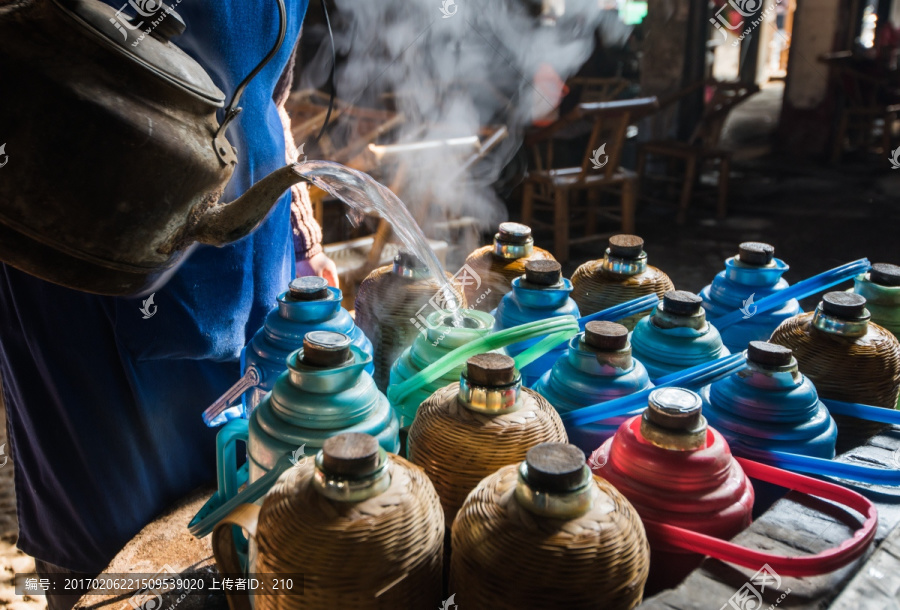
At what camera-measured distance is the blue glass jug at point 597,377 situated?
1197 millimetres

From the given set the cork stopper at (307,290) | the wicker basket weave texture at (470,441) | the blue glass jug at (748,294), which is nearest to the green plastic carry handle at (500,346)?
the wicker basket weave texture at (470,441)

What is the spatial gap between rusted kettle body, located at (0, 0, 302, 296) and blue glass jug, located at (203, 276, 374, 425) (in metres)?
0.28

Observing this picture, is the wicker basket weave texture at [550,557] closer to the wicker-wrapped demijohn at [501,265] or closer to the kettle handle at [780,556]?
the kettle handle at [780,556]

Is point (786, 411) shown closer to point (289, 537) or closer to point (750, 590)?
point (750, 590)

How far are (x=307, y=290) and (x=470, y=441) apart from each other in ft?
1.76

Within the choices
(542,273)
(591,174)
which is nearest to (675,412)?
(542,273)

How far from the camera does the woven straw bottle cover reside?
1644 mm

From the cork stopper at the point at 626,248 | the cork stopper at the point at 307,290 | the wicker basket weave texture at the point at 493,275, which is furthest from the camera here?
the wicker basket weave texture at the point at 493,275

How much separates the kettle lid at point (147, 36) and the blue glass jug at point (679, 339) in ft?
2.91

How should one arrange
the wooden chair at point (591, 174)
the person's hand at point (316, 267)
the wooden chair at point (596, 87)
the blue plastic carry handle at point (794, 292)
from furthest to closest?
the wooden chair at point (596, 87), the wooden chair at point (591, 174), the person's hand at point (316, 267), the blue plastic carry handle at point (794, 292)

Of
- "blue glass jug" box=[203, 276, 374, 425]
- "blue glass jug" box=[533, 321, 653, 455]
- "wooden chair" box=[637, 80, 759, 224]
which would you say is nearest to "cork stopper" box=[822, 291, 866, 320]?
"blue glass jug" box=[533, 321, 653, 455]

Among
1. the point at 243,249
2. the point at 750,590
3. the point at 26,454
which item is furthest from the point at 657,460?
the point at 26,454

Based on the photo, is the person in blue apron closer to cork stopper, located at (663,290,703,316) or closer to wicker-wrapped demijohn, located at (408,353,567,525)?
wicker-wrapped demijohn, located at (408,353,567,525)

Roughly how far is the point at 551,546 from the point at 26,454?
1.62 metres
